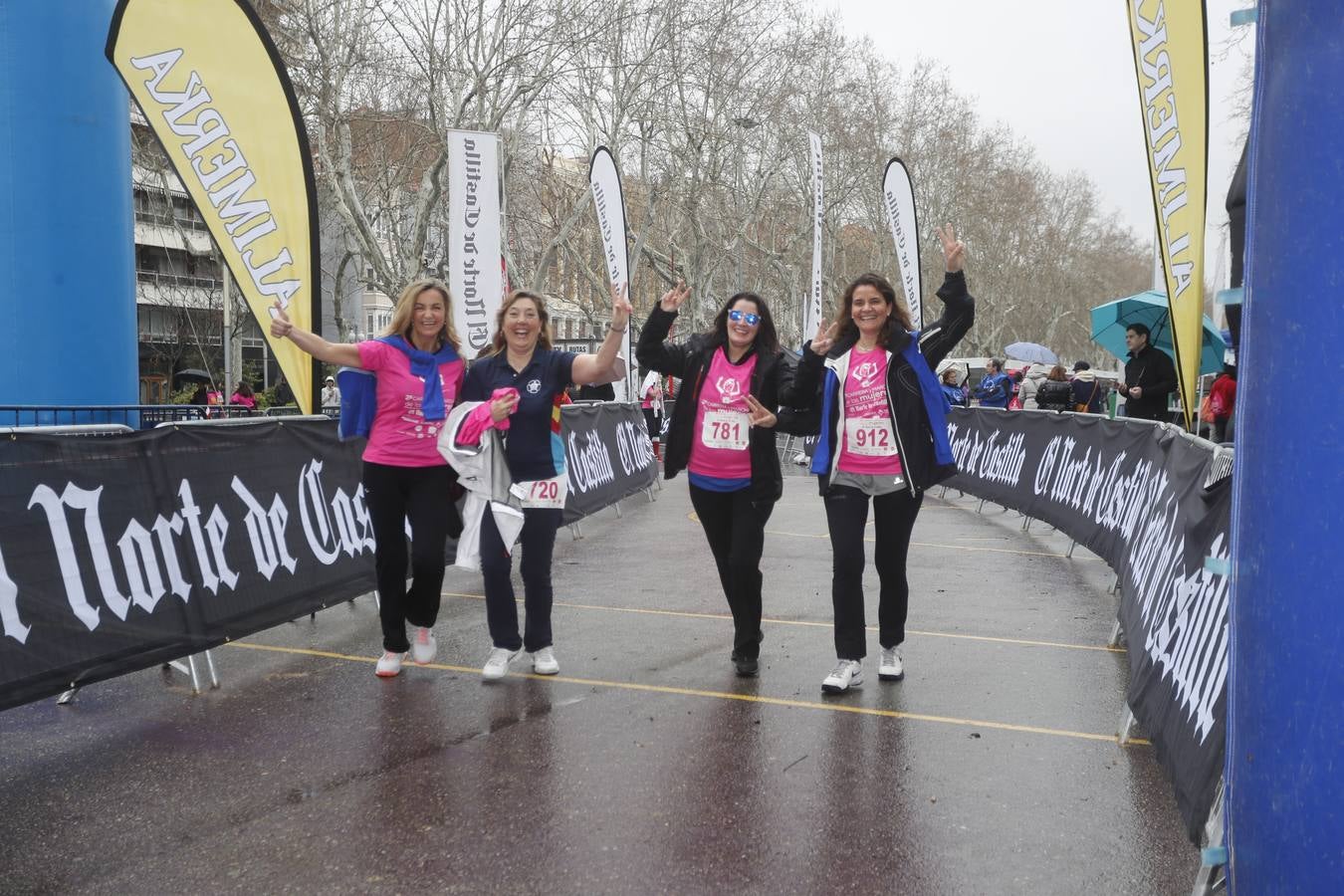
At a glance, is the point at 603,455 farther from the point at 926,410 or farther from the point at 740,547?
the point at 926,410

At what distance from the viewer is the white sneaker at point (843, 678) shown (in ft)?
17.6

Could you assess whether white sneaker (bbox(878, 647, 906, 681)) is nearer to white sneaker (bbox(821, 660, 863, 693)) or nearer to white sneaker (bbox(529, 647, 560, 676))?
white sneaker (bbox(821, 660, 863, 693))

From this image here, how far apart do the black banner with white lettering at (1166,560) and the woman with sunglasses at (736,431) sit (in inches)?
69.9

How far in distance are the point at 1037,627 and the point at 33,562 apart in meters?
5.46

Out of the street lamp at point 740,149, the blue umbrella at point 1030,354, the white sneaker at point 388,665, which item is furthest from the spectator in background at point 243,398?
the white sneaker at point 388,665

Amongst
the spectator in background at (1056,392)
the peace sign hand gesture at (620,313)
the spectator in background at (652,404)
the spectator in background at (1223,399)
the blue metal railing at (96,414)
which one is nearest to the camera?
the peace sign hand gesture at (620,313)

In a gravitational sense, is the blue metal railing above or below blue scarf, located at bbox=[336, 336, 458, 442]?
below

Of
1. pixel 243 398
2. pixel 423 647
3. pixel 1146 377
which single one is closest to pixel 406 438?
pixel 423 647

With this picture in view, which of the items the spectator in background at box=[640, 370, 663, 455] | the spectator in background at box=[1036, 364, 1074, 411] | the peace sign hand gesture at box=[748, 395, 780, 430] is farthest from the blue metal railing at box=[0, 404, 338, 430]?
the spectator in background at box=[640, 370, 663, 455]

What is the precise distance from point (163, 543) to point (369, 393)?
115cm

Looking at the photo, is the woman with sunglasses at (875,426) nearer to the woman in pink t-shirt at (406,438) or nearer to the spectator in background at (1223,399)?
the woman in pink t-shirt at (406,438)

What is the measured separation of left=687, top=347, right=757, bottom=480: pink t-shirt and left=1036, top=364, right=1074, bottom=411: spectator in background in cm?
1489

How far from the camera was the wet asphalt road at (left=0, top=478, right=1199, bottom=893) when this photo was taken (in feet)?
11.4

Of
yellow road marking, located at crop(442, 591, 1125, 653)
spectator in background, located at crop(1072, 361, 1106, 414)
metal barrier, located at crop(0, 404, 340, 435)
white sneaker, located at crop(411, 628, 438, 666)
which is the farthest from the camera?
spectator in background, located at crop(1072, 361, 1106, 414)
